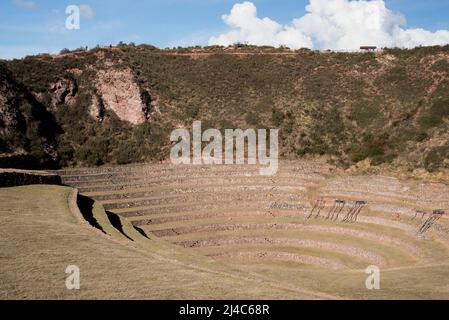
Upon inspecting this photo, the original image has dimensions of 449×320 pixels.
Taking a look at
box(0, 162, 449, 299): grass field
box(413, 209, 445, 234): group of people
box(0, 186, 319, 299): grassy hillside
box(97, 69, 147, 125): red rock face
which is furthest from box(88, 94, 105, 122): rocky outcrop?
box(413, 209, 445, 234): group of people

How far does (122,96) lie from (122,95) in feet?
0.64

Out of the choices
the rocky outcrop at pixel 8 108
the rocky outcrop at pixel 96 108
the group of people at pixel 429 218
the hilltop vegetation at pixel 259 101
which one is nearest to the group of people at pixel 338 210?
the group of people at pixel 429 218

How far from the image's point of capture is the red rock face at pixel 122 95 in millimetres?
55791

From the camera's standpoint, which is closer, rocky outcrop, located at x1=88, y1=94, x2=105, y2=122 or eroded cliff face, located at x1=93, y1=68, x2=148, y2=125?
rocky outcrop, located at x1=88, y1=94, x2=105, y2=122

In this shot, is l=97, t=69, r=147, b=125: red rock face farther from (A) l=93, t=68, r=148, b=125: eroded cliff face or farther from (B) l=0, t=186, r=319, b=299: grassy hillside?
(B) l=0, t=186, r=319, b=299: grassy hillside

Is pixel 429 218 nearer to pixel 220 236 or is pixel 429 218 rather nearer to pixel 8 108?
pixel 220 236

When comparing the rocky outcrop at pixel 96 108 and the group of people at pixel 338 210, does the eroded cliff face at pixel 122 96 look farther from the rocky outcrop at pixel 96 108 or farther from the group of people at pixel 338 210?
the group of people at pixel 338 210

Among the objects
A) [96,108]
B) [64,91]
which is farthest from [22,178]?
[64,91]

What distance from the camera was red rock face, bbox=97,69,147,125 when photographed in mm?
55791

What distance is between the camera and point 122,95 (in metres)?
57.1

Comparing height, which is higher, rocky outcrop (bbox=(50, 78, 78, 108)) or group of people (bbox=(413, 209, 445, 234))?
rocky outcrop (bbox=(50, 78, 78, 108))

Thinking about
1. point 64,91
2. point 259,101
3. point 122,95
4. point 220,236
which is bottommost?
point 220,236

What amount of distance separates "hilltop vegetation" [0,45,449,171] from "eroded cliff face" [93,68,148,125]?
0.93 feet
